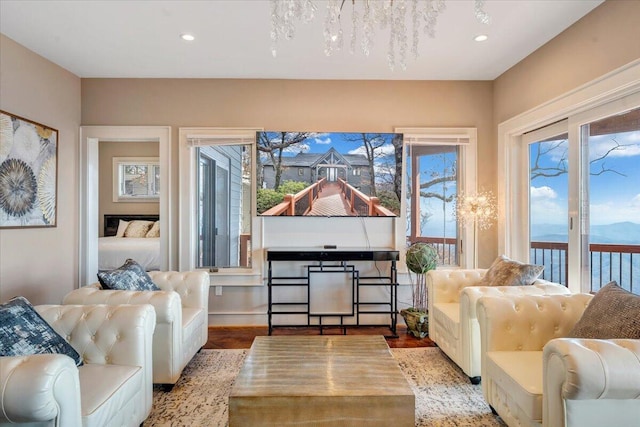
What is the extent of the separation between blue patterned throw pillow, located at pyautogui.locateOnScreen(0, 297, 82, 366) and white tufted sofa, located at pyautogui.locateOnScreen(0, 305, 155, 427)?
137 mm

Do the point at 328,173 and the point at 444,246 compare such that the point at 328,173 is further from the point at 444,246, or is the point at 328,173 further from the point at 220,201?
the point at 444,246

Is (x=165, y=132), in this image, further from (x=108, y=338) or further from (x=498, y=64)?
(x=498, y=64)

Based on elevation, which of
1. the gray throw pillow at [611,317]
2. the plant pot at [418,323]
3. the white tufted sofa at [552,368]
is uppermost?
the gray throw pillow at [611,317]

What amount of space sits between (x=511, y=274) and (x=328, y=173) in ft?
6.73

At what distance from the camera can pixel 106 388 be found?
1685mm

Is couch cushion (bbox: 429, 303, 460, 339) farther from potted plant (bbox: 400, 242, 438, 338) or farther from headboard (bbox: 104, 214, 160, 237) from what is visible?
headboard (bbox: 104, 214, 160, 237)

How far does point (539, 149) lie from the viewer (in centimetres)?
344

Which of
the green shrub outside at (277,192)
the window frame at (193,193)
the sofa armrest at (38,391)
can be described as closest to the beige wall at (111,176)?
the window frame at (193,193)

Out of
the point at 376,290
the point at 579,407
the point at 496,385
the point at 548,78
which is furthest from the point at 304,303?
the point at 548,78

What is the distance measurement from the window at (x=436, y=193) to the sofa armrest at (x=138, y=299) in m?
2.59

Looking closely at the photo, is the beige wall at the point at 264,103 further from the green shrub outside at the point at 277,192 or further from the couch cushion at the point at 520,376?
the couch cushion at the point at 520,376

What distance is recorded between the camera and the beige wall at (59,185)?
3029 mm

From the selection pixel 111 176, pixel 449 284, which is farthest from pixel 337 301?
pixel 111 176

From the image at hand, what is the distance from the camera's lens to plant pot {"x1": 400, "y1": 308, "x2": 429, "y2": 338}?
11.8 feet
